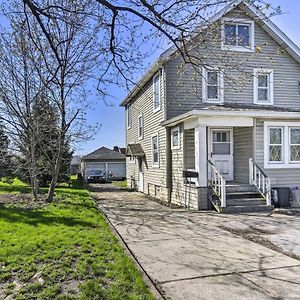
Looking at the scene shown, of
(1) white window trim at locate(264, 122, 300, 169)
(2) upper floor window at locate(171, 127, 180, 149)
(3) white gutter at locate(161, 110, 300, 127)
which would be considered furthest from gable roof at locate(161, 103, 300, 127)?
(2) upper floor window at locate(171, 127, 180, 149)

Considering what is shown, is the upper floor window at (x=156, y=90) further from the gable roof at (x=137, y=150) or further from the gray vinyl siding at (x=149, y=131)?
the gable roof at (x=137, y=150)

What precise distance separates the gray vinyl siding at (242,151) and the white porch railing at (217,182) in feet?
5.36

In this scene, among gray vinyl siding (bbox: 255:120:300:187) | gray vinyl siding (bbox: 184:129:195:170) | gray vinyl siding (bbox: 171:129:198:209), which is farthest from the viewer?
gray vinyl siding (bbox: 184:129:195:170)

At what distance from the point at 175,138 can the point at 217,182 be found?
3218mm

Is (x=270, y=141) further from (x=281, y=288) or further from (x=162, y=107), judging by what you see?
(x=281, y=288)

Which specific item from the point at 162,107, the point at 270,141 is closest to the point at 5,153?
the point at 162,107

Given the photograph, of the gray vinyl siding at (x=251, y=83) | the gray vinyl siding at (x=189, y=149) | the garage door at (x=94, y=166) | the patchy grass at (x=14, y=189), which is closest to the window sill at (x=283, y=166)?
the gray vinyl siding at (x=189, y=149)

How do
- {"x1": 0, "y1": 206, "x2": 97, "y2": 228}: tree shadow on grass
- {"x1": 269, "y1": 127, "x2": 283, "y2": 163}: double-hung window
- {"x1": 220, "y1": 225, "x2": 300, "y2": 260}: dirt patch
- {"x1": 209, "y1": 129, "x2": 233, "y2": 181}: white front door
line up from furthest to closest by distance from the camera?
{"x1": 209, "y1": 129, "x2": 233, "y2": 181}: white front door
{"x1": 269, "y1": 127, "x2": 283, "y2": 163}: double-hung window
{"x1": 0, "y1": 206, "x2": 97, "y2": 228}: tree shadow on grass
{"x1": 220, "y1": 225, "x2": 300, "y2": 260}: dirt patch

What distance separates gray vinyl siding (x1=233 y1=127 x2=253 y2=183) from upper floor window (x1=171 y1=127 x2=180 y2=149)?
2.38 m

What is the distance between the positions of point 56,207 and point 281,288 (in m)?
8.90

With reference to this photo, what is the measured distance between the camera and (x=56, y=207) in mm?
11891

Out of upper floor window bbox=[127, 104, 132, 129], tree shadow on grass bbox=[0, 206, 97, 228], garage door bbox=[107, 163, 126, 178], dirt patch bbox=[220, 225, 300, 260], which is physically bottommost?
dirt patch bbox=[220, 225, 300, 260]

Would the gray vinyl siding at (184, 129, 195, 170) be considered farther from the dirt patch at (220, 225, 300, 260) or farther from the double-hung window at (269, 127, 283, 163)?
the dirt patch at (220, 225, 300, 260)

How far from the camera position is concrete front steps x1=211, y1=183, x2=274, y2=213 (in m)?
11.7
